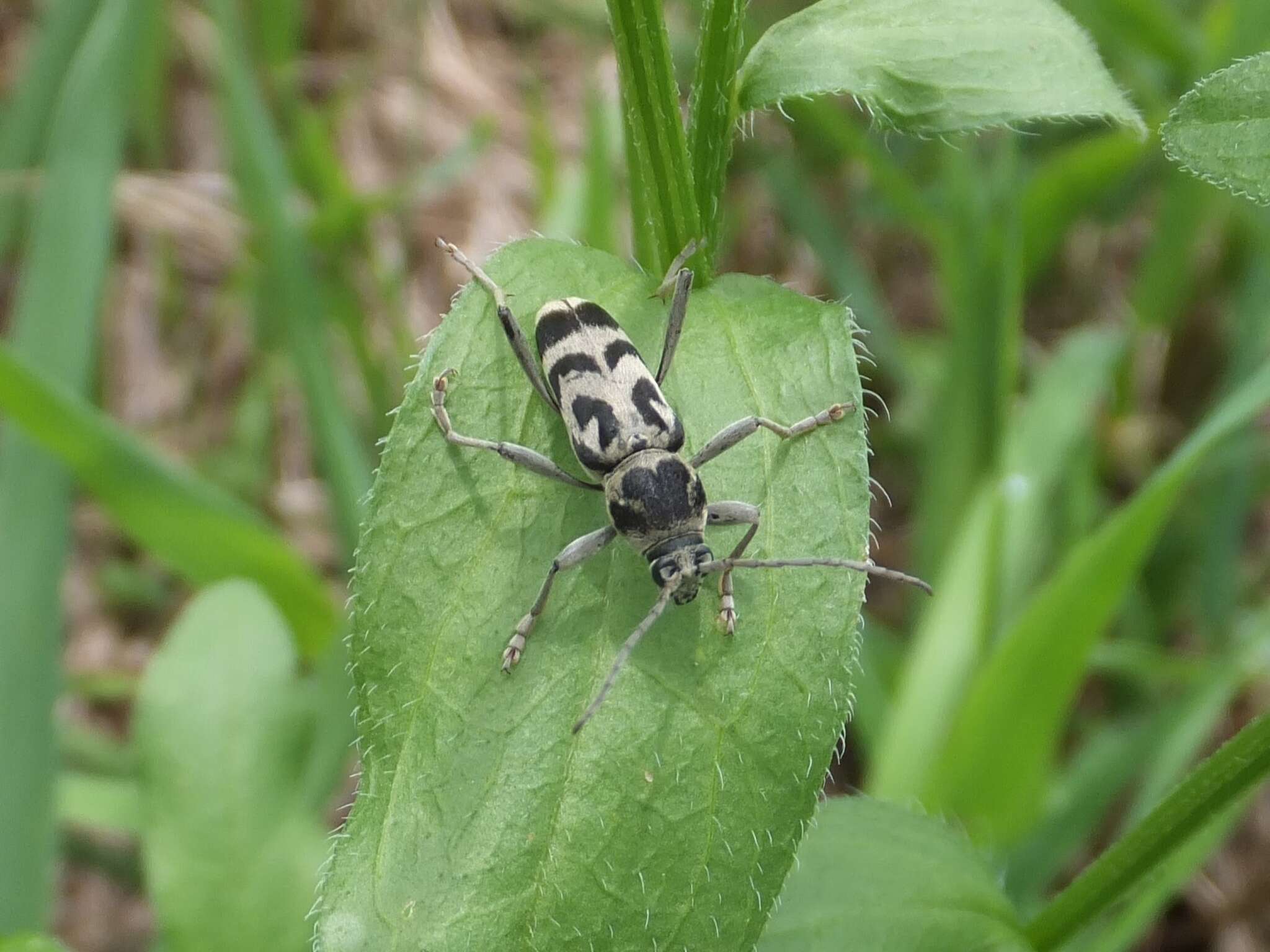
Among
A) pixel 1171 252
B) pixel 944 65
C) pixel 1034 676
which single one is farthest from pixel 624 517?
pixel 1171 252

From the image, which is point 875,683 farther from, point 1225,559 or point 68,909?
point 68,909

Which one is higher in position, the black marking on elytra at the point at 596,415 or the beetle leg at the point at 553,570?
the black marking on elytra at the point at 596,415

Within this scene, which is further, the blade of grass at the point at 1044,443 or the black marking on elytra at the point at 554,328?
the blade of grass at the point at 1044,443

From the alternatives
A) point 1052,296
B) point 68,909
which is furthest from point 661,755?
point 1052,296

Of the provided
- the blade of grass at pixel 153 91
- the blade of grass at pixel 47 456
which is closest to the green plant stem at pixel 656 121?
the blade of grass at pixel 47 456

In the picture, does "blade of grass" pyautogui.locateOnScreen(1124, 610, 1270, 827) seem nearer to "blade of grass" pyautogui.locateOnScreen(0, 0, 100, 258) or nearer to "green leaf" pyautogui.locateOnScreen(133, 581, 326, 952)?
"green leaf" pyautogui.locateOnScreen(133, 581, 326, 952)

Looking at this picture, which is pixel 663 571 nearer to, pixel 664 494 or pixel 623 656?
pixel 664 494

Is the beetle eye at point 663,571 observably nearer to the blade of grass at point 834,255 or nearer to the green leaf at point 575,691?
the green leaf at point 575,691

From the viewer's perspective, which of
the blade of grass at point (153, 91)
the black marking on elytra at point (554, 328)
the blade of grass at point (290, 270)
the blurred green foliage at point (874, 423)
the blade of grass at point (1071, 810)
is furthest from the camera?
the blade of grass at point (153, 91)
